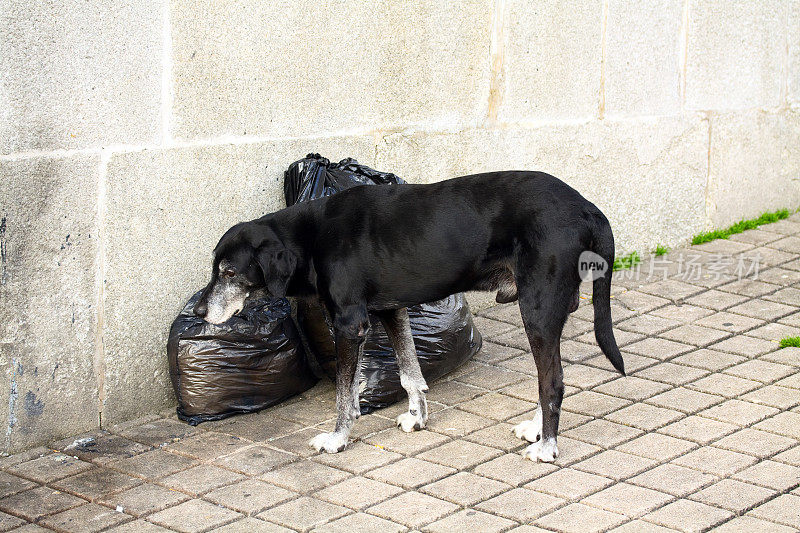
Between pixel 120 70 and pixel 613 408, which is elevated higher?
pixel 120 70

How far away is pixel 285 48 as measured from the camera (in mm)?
5172

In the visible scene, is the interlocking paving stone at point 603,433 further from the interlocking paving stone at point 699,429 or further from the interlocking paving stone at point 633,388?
the interlocking paving stone at point 633,388

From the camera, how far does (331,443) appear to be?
4352mm

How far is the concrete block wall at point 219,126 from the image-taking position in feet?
14.2

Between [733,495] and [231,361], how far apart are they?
233 cm

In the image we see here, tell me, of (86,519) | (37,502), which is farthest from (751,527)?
(37,502)

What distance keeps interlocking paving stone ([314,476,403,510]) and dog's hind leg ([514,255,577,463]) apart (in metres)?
0.68

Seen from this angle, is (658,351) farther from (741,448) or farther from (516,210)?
(516,210)

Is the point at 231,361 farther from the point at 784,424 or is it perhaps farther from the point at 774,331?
the point at 774,331

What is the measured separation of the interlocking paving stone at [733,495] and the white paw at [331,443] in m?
1.51

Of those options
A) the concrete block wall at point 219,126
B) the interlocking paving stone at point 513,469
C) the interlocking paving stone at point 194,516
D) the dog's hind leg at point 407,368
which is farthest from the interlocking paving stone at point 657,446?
the concrete block wall at point 219,126

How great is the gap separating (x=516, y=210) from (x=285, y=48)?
175 cm

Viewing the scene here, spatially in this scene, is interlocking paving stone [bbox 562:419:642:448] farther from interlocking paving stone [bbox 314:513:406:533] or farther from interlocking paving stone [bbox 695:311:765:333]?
interlocking paving stone [bbox 695:311:765:333]

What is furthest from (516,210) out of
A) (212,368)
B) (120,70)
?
(120,70)
